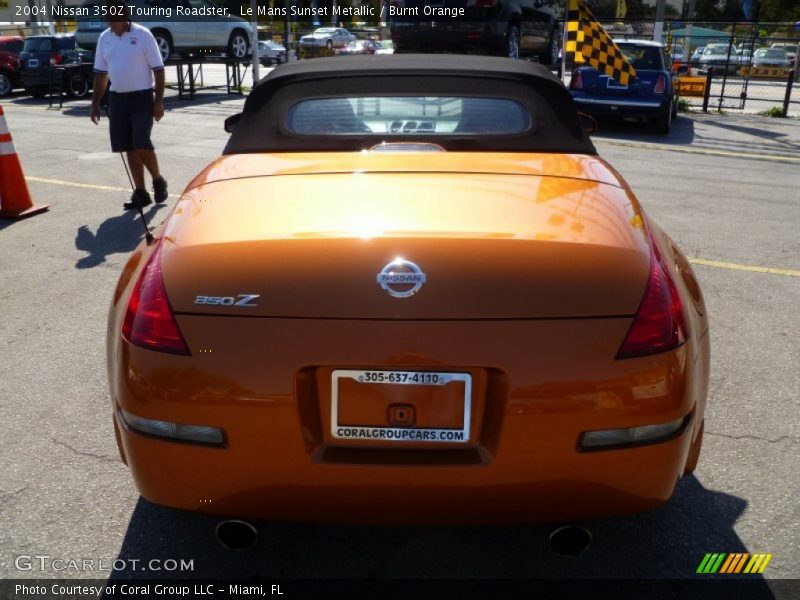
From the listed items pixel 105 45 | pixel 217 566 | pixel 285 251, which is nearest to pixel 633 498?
pixel 285 251

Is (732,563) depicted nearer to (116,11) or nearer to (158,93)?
(158,93)

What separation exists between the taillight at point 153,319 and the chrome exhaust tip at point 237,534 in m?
0.56

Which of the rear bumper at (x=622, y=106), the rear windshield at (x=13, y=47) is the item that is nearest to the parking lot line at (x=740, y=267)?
the rear bumper at (x=622, y=106)

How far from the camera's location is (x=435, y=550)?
2488 mm

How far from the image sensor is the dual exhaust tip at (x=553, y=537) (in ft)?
7.02

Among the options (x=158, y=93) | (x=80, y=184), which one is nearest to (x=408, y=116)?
(x=158, y=93)

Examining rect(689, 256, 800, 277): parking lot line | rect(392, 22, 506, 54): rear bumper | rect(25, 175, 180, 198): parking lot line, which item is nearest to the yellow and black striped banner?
rect(392, 22, 506, 54): rear bumper

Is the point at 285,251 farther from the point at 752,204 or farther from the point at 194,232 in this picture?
the point at 752,204

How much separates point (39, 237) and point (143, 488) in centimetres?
468

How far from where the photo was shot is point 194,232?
2.18 m

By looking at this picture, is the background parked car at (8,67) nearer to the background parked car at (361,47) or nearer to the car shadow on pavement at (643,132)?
the car shadow on pavement at (643,132)

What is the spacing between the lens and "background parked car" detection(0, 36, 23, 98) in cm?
1884

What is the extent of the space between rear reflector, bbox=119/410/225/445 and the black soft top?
136 cm

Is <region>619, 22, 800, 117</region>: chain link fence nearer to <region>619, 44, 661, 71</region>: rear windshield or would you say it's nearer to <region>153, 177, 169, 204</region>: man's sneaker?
<region>619, 44, 661, 71</region>: rear windshield
